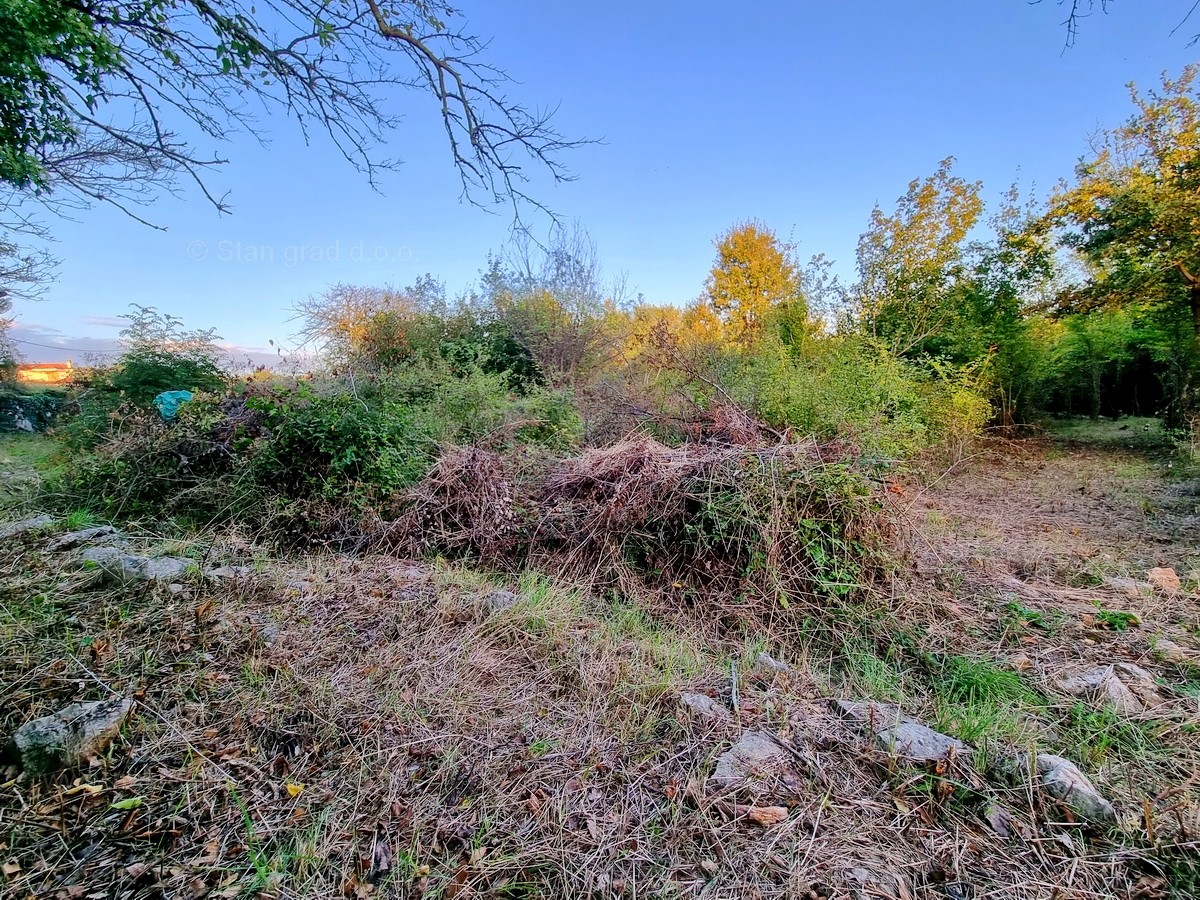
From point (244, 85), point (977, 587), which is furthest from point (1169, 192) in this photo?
point (244, 85)

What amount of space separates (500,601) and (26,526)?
295cm

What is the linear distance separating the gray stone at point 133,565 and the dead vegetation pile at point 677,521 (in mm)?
1210

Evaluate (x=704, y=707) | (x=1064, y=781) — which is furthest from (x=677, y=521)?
(x=1064, y=781)

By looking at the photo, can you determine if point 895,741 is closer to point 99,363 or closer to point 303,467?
point 303,467

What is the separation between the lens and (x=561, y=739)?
1696mm

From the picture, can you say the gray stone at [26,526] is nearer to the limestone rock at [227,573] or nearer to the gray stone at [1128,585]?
the limestone rock at [227,573]

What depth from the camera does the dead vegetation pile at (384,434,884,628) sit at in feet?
9.17

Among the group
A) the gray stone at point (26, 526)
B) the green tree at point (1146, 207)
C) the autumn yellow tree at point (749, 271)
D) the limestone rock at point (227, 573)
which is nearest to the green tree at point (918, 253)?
the green tree at point (1146, 207)

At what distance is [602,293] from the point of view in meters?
10.7

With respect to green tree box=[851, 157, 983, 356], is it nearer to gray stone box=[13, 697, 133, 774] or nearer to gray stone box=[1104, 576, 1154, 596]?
gray stone box=[1104, 576, 1154, 596]

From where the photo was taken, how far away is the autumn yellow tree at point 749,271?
15164 millimetres

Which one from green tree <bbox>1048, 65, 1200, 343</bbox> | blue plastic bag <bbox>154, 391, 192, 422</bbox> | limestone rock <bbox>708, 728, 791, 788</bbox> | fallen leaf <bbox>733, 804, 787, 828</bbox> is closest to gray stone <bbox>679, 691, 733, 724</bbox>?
limestone rock <bbox>708, 728, 791, 788</bbox>

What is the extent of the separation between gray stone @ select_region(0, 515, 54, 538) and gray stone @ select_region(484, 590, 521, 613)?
8.94 ft

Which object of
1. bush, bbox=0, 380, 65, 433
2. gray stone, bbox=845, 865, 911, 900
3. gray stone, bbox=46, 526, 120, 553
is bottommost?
gray stone, bbox=845, 865, 911, 900
